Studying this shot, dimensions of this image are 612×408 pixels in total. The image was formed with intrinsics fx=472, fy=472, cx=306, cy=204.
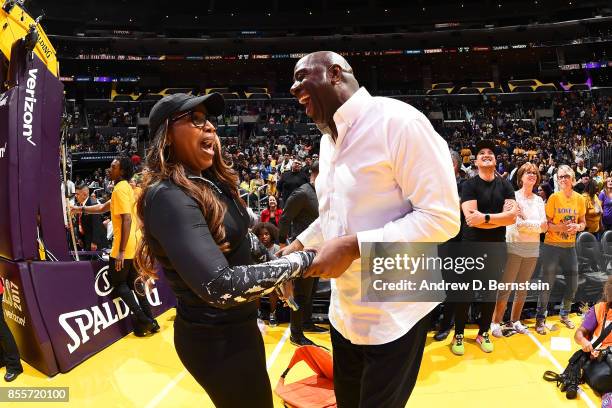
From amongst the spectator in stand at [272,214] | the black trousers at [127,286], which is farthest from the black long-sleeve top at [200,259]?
the spectator in stand at [272,214]

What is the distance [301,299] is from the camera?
4832 millimetres

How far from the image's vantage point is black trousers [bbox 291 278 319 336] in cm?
468

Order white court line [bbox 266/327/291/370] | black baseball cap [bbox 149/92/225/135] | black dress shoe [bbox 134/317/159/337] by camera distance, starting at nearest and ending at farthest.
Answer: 1. black baseball cap [bbox 149/92/225/135]
2. white court line [bbox 266/327/291/370]
3. black dress shoe [bbox 134/317/159/337]

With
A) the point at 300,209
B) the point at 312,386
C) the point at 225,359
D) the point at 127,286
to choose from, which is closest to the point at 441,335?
the point at 312,386

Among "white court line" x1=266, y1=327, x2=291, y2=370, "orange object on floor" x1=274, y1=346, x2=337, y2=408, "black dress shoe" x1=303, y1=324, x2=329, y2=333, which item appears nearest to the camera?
"orange object on floor" x1=274, y1=346, x2=337, y2=408

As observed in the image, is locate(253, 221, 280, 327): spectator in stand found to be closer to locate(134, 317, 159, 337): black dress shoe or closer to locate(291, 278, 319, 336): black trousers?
locate(291, 278, 319, 336): black trousers

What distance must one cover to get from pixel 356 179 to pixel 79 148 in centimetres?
2533

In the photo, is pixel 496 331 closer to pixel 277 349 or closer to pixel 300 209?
pixel 277 349

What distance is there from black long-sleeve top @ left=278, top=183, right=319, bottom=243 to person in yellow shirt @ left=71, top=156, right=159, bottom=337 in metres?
1.47

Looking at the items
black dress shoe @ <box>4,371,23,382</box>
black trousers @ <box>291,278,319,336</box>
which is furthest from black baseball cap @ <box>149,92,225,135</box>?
black dress shoe @ <box>4,371,23,382</box>

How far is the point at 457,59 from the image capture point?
31938 millimetres

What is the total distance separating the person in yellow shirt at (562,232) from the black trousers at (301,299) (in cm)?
238

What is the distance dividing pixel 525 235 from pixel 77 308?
4234mm

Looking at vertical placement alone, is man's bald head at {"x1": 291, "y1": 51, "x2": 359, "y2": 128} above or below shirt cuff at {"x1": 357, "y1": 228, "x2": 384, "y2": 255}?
above
